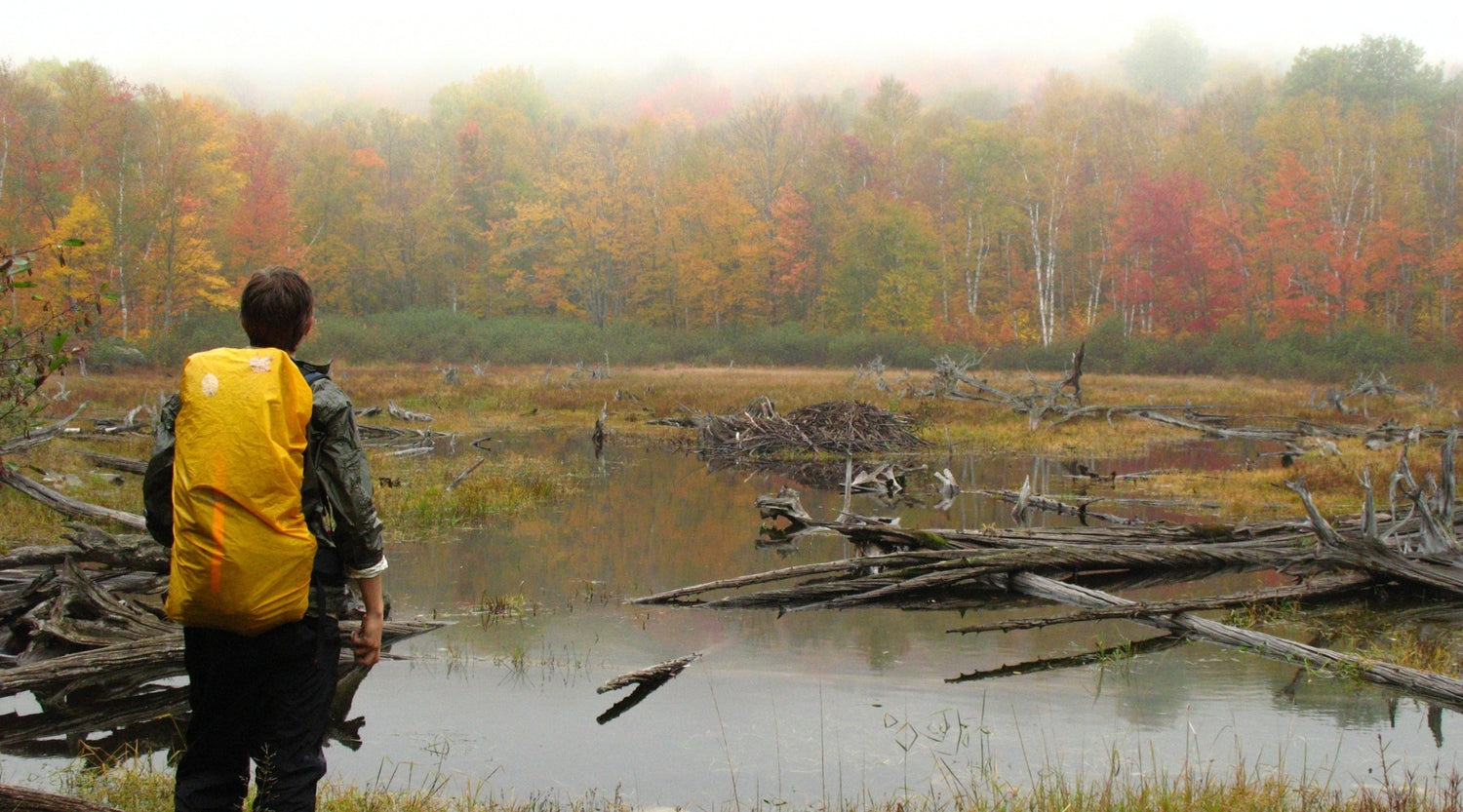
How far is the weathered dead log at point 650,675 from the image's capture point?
678 cm

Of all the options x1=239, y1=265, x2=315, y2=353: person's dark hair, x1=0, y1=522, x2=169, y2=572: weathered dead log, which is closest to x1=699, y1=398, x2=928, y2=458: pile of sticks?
x1=0, y1=522, x2=169, y2=572: weathered dead log

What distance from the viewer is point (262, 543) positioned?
3.20 m

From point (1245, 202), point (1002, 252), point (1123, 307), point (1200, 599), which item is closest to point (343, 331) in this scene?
point (1002, 252)

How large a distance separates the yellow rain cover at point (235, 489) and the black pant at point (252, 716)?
5.5 inches

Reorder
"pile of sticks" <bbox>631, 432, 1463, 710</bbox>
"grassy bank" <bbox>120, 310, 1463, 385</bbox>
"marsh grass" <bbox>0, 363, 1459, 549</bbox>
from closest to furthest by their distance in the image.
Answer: "pile of sticks" <bbox>631, 432, 1463, 710</bbox>, "marsh grass" <bbox>0, 363, 1459, 549</bbox>, "grassy bank" <bbox>120, 310, 1463, 385</bbox>

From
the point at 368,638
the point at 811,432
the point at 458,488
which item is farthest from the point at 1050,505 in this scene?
the point at 368,638

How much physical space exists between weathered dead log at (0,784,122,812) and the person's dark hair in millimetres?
1546

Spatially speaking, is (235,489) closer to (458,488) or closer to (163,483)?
(163,483)

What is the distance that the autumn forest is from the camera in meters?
45.8

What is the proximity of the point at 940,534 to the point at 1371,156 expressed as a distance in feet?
162

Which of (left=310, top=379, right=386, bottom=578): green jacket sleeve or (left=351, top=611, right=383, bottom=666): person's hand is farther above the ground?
(left=310, top=379, right=386, bottom=578): green jacket sleeve

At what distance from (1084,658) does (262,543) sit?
622 centimetres

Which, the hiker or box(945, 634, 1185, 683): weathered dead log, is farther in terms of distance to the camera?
box(945, 634, 1185, 683): weathered dead log

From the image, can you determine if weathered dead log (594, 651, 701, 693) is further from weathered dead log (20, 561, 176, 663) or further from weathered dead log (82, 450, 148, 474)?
weathered dead log (82, 450, 148, 474)
